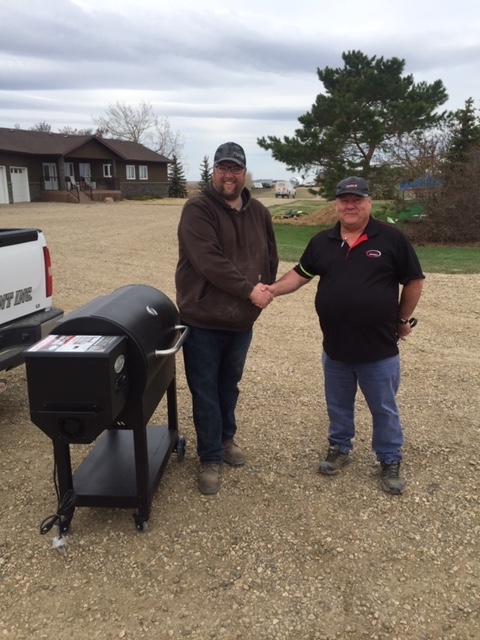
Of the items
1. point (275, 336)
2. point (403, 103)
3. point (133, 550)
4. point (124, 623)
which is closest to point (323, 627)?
point (124, 623)

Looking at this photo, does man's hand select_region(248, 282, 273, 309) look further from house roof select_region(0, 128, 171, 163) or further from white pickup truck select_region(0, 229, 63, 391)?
house roof select_region(0, 128, 171, 163)

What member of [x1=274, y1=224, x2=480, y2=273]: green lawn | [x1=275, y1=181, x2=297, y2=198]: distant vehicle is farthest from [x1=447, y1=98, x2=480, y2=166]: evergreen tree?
[x1=275, y1=181, x2=297, y2=198]: distant vehicle

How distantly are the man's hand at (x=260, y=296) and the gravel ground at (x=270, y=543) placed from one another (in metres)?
1.19

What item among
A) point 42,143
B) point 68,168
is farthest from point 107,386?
point 68,168

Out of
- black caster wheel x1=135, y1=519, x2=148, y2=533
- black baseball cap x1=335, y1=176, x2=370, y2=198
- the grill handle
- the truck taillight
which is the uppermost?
black baseball cap x1=335, y1=176, x2=370, y2=198

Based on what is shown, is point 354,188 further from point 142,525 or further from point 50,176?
point 50,176

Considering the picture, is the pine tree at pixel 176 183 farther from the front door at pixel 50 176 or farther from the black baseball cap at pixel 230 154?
the black baseball cap at pixel 230 154

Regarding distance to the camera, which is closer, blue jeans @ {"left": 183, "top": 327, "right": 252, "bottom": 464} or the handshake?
the handshake

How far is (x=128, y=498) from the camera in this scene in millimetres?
2998

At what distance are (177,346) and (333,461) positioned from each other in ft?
4.67

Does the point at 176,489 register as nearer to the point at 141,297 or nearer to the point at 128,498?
the point at 128,498

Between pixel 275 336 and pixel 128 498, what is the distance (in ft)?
12.7

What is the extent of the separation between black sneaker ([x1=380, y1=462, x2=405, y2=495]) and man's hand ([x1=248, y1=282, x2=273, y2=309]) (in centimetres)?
132

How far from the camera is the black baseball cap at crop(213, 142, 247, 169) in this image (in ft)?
10.4
